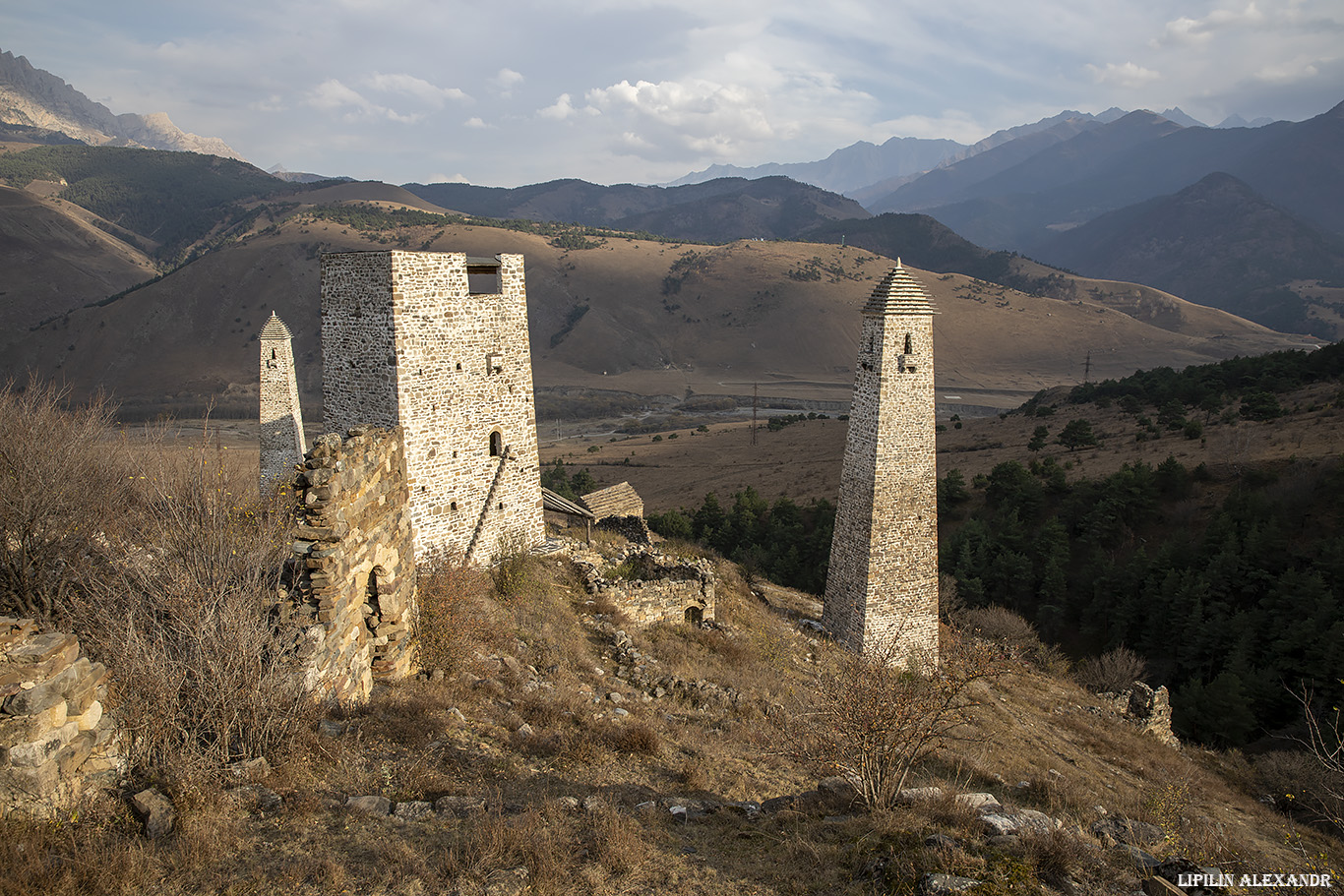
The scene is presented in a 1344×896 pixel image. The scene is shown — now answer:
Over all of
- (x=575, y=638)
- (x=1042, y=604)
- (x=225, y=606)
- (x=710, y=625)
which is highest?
(x=225, y=606)

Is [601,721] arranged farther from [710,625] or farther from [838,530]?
[838,530]

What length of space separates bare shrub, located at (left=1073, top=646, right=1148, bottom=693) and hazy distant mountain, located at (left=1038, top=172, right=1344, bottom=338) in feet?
474

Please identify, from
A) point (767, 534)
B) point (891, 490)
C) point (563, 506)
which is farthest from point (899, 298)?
point (767, 534)

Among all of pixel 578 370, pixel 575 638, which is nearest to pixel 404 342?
pixel 575 638

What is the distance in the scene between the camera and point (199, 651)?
17.1 feet

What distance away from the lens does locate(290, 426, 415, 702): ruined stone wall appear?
6340 mm

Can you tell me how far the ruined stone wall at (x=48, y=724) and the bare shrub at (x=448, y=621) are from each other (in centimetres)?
396

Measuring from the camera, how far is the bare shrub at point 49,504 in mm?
7801

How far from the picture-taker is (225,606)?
5488 mm

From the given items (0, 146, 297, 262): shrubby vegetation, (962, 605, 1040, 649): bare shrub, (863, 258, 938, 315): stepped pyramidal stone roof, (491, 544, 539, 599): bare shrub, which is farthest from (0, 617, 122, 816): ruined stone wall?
(0, 146, 297, 262): shrubby vegetation

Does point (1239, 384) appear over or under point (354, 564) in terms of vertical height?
over

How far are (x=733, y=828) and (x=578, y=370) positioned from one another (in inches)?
3454

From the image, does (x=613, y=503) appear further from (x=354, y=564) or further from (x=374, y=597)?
(x=354, y=564)

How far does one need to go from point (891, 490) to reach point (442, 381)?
9.72 m
